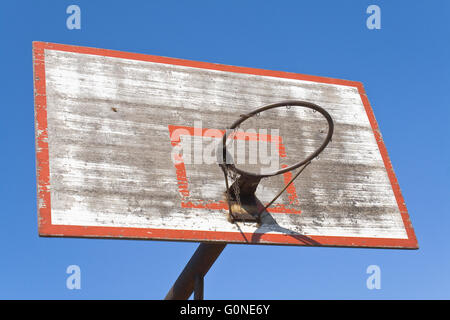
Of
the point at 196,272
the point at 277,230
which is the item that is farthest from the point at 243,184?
the point at 196,272

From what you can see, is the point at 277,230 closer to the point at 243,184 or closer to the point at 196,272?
the point at 243,184

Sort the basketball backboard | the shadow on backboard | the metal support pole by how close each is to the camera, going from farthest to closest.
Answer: the metal support pole < the shadow on backboard < the basketball backboard

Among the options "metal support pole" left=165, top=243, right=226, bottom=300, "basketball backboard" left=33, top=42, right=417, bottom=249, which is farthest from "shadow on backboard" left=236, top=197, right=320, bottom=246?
"metal support pole" left=165, top=243, right=226, bottom=300

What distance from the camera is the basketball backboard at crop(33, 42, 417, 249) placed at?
503cm

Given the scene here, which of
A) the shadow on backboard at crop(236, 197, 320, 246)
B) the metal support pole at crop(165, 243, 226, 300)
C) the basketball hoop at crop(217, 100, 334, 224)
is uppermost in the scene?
the basketball hoop at crop(217, 100, 334, 224)

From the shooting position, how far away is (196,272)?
19.9 ft

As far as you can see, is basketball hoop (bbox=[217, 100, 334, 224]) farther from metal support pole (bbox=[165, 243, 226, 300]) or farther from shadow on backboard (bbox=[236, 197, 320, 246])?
metal support pole (bbox=[165, 243, 226, 300])

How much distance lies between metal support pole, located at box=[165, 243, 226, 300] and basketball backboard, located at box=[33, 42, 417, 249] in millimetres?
697

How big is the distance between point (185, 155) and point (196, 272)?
1187 millimetres

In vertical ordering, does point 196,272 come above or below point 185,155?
below

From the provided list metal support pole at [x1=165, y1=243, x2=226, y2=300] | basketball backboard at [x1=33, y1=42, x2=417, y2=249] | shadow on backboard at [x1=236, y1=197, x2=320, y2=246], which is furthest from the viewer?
metal support pole at [x1=165, y1=243, x2=226, y2=300]

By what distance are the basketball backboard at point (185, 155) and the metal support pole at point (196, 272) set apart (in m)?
0.70

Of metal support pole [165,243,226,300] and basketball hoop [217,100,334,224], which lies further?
metal support pole [165,243,226,300]

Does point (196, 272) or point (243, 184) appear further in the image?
point (196, 272)
